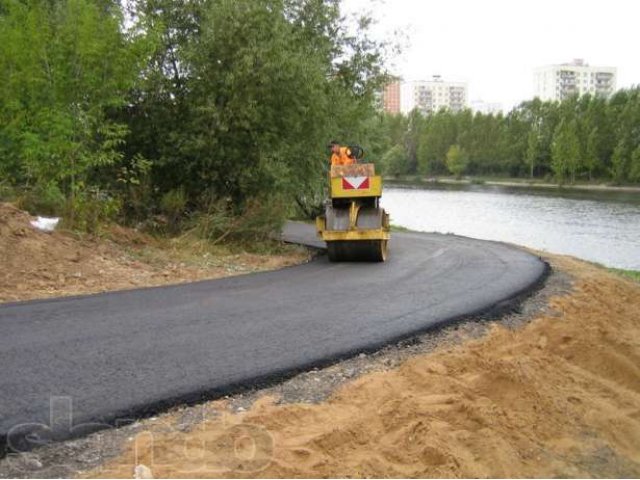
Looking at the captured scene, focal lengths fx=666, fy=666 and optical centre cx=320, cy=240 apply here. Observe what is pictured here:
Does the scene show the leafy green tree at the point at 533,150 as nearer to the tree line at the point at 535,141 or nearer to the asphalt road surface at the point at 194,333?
the tree line at the point at 535,141

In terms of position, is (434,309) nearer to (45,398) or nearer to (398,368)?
(398,368)

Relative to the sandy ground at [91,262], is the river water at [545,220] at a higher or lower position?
lower

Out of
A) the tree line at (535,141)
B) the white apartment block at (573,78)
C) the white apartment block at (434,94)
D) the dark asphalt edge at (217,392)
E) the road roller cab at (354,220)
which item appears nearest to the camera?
the dark asphalt edge at (217,392)

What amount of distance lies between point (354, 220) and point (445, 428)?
7.58 metres

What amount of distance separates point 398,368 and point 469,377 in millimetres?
590

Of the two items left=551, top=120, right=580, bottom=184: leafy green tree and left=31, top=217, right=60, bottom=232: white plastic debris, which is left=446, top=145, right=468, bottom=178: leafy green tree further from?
left=31, top=217, right=60, bottom=232: white plastic debris

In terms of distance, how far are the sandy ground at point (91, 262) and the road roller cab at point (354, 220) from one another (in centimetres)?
116

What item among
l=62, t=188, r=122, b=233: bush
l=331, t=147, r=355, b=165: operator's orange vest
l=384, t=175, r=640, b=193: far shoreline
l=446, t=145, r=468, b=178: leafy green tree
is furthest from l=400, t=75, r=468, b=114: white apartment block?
l=62, t=188, r=122, b=233: bush

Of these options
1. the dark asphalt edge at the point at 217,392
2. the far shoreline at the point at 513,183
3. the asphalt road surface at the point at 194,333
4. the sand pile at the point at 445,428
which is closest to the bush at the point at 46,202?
the asphalt road surface at the point at 194,333

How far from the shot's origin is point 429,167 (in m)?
102

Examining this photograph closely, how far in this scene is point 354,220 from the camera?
38.3 feet

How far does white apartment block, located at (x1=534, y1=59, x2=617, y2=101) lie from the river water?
12556 centimetres

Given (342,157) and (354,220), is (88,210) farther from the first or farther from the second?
(342,157)

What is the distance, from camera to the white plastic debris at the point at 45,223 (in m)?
9.70
